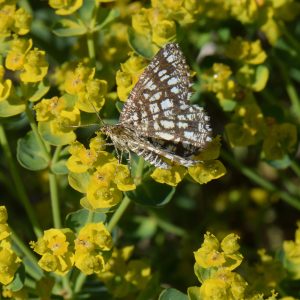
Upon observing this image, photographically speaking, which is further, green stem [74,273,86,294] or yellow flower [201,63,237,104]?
yellow flower [201,63,237,104]

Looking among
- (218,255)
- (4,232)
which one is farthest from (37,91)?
(218,255)

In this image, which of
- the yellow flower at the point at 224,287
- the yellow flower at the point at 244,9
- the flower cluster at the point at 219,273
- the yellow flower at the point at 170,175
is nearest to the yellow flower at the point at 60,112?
the yellow flower at the point at 170,175

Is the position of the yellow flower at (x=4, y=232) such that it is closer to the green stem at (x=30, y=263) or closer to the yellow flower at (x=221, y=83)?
the green stem at (x=30, y=263)

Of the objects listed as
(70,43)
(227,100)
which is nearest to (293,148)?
(227,100)

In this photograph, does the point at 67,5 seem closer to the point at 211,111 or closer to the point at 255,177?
the point at 255,177

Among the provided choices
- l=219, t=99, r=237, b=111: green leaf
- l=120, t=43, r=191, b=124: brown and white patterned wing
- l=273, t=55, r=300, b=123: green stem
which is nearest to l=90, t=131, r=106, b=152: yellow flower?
l=120, t=43, r=191, b=124: brown and white patterned wing

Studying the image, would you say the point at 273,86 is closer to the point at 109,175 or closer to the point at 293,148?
the point at 293,148

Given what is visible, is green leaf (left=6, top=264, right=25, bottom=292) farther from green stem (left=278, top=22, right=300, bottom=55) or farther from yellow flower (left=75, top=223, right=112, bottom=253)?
green stem (left=278, top=22, right=300, bottom=55)
